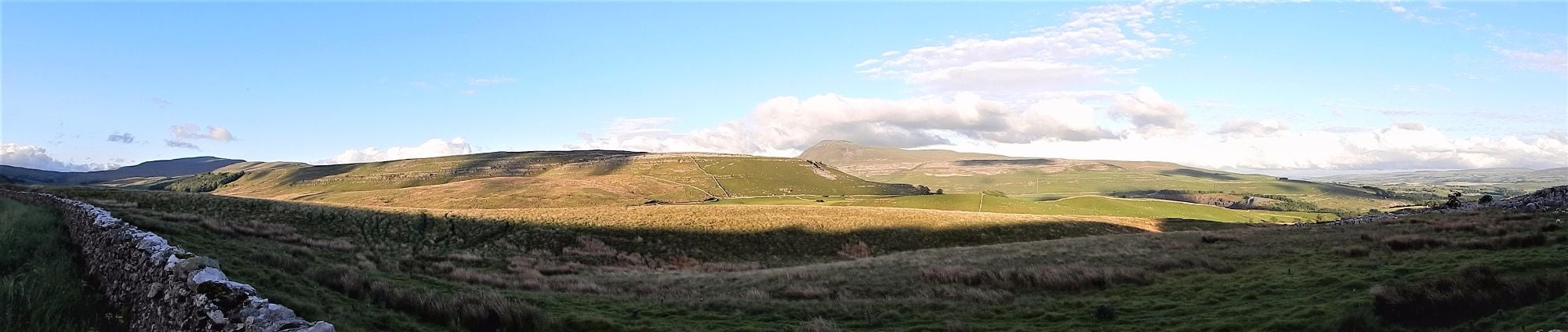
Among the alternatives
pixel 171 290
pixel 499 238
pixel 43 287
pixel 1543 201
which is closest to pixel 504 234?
pixel 499 238

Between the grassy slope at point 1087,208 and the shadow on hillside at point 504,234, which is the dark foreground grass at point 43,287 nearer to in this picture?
the shadow on hillside at point 504,234

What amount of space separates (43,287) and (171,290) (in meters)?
5.64

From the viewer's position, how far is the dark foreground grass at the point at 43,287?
10648 mm

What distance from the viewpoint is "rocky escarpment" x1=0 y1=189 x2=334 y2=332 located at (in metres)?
7.69

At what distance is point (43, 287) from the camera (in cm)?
1197

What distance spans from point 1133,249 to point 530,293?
24421 mm

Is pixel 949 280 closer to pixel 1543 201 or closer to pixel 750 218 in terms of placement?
pixel 750 218

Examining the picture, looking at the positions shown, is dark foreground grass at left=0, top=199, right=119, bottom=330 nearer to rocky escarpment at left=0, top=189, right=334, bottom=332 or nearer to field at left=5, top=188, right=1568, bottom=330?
rocky escarpment at left=0, top=189, right=334, bottom=332

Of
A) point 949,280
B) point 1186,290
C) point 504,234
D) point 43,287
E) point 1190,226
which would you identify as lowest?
Answer: point 1190,226

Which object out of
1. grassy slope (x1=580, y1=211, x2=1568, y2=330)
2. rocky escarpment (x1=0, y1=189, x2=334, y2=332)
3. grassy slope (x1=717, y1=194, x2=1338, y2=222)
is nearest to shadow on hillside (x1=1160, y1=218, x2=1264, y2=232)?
grassy slope (x1=717, y1=194, x2=1338, y2=222)

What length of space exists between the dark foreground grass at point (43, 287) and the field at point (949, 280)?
6.94 ft

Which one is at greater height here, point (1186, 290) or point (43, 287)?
point (43, 287)

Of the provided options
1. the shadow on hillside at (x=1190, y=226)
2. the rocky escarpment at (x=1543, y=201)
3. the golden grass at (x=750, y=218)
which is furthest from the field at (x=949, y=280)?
the shadow on hillside at (x=1190, y=226)

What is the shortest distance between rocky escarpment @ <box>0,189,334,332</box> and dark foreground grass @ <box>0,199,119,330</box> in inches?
13.3
